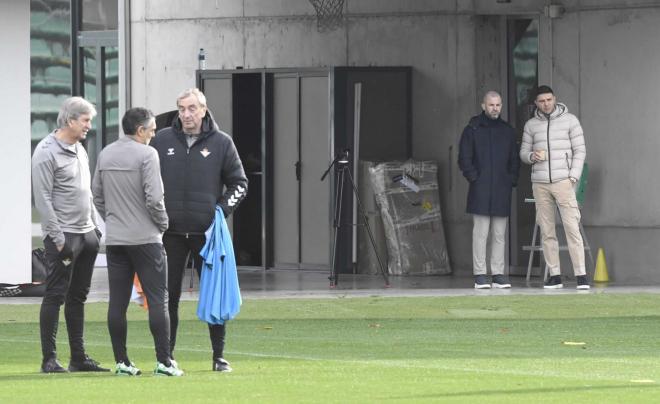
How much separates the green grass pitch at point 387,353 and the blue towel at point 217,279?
408 mm

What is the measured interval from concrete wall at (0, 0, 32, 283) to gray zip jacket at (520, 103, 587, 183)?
210 inches

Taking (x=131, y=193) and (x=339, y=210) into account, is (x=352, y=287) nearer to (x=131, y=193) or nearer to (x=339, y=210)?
(x=339, y=210)

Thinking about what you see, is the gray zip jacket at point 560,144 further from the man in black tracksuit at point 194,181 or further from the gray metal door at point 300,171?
the man in black tracksuit at point 194,181

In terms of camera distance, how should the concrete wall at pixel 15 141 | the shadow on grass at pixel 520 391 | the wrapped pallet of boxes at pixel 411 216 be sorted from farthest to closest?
1. the wrapped pallet of boxes at pixel 411 216
2. the concrete wall at pixel 15 141
3. the shadow on grass at pixel 520 391

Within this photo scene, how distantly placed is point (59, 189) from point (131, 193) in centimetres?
61

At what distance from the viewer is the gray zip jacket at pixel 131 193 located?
36.3 ft

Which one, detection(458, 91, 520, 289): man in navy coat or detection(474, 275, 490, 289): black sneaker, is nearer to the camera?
detection(474, 275, 490, 289): black sneaker

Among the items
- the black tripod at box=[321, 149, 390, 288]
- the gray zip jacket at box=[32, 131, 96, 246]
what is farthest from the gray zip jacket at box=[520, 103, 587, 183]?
the gray zip jacket at box=[32, 131, 96, 246]

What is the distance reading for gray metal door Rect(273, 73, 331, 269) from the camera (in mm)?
22078

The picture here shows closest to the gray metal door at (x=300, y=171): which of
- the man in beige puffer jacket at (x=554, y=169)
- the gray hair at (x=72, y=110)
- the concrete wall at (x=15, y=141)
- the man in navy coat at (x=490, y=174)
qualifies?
the man in navy coat at (x=490, y=174)

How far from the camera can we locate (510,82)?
2127 cm

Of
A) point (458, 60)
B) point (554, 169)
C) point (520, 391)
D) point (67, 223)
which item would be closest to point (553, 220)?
point (554, 169)

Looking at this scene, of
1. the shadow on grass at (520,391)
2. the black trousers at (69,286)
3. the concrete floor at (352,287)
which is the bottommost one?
the concrete floor at (352,287)

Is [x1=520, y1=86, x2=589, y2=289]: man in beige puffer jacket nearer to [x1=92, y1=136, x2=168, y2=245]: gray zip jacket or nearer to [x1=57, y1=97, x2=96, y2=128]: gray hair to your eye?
[x1=57, y1=97, x2=96, y2=128]: gray hair
